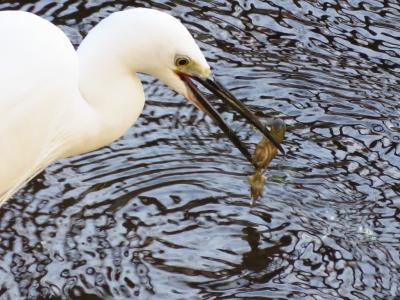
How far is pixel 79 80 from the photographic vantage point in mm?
5395

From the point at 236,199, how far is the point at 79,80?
3.93 feet

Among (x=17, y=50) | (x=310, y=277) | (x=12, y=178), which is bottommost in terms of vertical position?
(x=310, y=277)

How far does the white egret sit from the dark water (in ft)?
1.88

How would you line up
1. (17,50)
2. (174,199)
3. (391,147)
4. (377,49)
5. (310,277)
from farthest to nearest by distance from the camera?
(377,49) < (391,147) < (174,199) < (310,277) < (17,50)

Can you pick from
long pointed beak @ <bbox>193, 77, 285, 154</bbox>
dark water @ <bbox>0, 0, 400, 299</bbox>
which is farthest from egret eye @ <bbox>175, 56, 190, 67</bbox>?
dark water @ <bbox>0, 0, 400, 299</bbox>

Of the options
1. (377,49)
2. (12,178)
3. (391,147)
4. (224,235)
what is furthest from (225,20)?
(12,178)

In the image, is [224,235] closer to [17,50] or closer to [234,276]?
[234,276]

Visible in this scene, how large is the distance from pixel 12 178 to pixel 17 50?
0.58 meters

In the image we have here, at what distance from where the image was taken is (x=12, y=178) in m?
5.50

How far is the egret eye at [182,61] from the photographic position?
513 centimetres

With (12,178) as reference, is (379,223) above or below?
below

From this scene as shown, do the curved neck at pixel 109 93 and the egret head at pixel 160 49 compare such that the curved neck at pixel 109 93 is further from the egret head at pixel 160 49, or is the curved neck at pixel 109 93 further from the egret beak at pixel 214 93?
the egret beak at pixel 214 93

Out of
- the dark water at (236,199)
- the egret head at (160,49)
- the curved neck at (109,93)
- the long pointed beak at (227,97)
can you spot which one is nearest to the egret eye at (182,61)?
the egret head at (160,49)

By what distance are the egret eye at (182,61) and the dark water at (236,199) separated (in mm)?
1083
